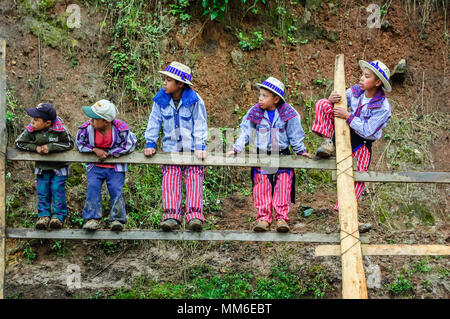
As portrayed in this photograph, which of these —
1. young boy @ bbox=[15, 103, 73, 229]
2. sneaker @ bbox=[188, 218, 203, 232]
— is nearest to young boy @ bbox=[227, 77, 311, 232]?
sneaker @ bbox=[188, 218, 203, 232]

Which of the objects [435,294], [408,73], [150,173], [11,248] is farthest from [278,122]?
[408,73]

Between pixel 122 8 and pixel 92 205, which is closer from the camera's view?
pixel 92 205

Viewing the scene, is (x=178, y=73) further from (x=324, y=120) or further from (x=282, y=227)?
(x=282, y=227)

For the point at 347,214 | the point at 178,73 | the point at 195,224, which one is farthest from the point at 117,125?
the point at 347,214

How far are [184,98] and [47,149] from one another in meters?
1.36

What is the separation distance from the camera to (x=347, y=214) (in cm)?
501

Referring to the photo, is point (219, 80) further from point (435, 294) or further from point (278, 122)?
point (435, 294)

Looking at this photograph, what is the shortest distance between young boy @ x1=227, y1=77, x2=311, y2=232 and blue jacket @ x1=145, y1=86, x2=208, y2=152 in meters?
0.43

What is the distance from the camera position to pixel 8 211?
6.64 m

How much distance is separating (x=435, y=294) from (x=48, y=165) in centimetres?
466

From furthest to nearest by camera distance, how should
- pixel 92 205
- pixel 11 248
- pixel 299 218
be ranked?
1. pixel 299 218
2. pixel 11 248
3. pixel 92 205

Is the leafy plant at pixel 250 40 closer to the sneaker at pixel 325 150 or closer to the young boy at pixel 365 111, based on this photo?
the young boy at pixel 365 111

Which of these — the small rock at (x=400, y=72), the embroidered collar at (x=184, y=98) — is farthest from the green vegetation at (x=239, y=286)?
the small rock at (x=400, y=72)

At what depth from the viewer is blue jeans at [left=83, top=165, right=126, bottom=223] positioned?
516 cm
